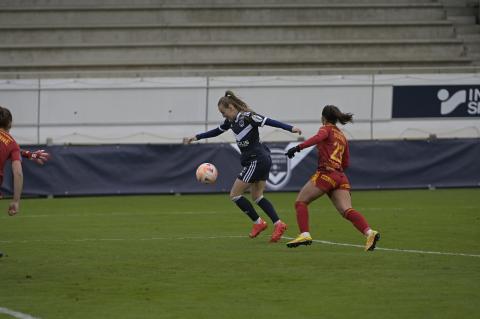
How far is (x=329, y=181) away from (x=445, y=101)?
2059 centimetres

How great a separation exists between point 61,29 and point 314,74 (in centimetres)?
936

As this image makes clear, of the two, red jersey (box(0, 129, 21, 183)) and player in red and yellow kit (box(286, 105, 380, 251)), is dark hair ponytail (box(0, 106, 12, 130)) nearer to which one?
red jersey (box(0, 129, 21, 183))

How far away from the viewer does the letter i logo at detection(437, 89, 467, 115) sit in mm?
32594

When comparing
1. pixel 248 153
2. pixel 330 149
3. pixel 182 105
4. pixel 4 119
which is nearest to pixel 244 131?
pixel 248 153

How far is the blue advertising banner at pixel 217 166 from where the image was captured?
25688 millimetres

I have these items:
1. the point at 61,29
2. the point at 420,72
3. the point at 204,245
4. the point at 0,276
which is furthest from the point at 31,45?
the point at 0,276

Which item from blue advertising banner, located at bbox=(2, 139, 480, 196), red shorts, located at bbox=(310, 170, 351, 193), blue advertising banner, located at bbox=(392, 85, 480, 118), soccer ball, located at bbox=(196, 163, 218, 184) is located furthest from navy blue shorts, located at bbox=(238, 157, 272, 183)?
blue advertising banner, located at bbox=(392, 85, 480, 118)

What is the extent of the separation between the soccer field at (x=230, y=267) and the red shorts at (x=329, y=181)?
2.80 feet

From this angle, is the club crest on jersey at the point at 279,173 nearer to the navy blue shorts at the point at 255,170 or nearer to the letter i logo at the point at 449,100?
the letter i logo at the point at 449,100

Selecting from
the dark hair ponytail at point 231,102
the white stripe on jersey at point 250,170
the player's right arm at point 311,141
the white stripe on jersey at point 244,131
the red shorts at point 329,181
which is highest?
the dark hair ponytail at point 231,102

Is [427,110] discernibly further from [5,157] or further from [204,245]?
[5,157]

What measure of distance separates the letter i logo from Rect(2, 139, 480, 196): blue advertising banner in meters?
5.29

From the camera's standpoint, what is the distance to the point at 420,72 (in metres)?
33.7

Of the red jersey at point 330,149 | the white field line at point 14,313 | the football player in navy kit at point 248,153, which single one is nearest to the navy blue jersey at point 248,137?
the football player in navy kit at point 248,153
